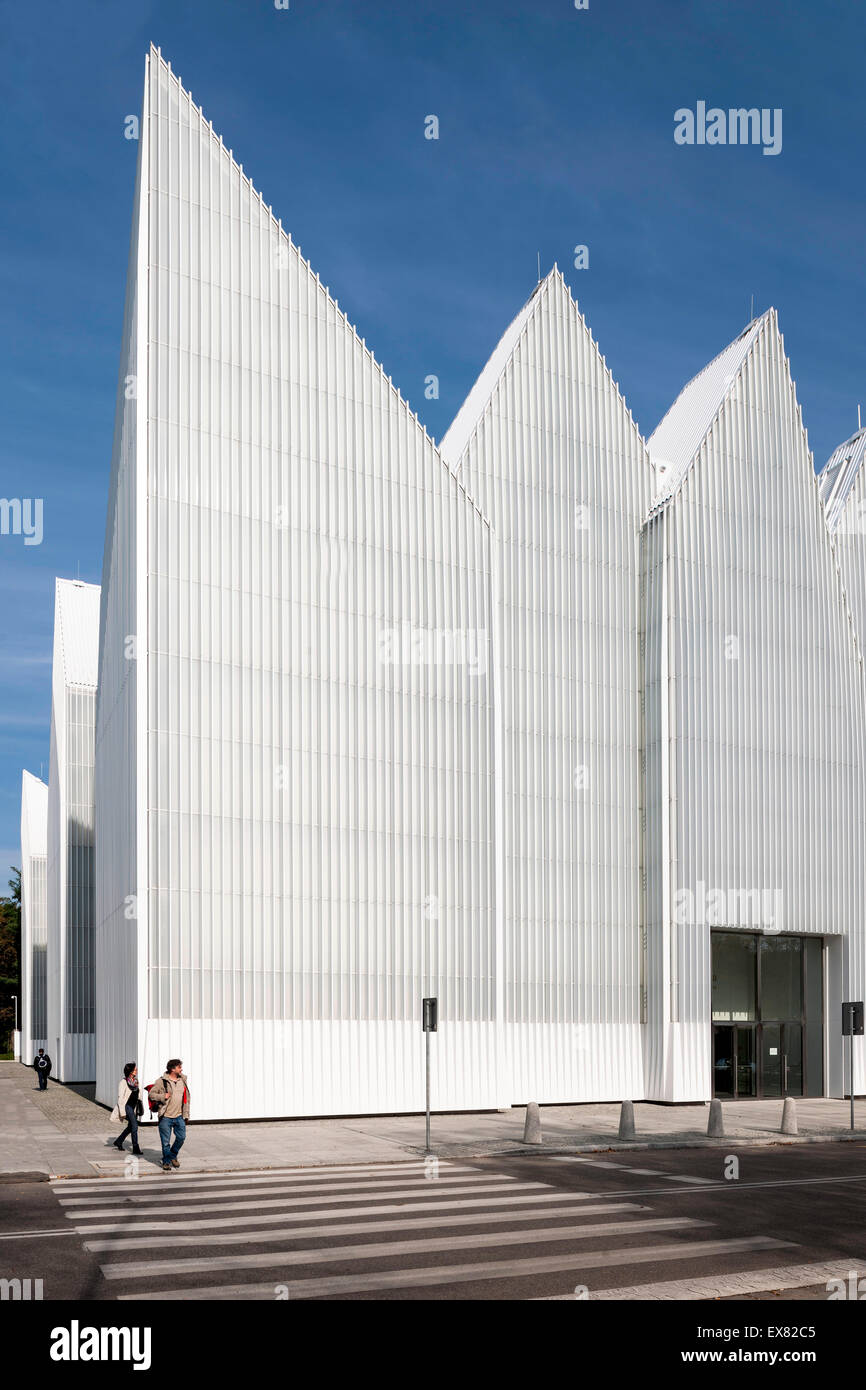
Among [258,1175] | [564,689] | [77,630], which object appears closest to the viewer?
[258,1175]

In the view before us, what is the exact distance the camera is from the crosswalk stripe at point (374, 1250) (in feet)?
37.0

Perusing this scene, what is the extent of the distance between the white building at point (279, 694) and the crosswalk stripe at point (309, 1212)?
1216 centimetres

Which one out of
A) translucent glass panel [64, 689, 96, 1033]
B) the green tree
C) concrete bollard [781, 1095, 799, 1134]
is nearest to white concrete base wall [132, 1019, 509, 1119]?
concrete bollard [781, 1095, 799, 1134]

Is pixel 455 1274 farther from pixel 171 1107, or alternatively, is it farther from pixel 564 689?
pixel 564 689

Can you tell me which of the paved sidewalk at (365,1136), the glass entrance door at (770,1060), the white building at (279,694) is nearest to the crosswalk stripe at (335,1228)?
the paved sidewalk at (365,1136)

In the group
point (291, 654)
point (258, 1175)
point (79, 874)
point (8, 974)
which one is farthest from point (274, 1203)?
point (8, 974)

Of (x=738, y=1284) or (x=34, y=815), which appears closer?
(x=738, y=1284)

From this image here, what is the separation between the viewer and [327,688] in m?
30.6

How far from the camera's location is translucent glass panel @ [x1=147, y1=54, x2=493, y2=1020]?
28422mm

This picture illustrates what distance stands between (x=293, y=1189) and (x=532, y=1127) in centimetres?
734

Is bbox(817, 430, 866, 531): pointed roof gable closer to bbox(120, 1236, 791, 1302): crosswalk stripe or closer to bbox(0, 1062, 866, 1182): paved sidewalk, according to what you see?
bbox(0, 1062, 866, 1182): paved sidewalk

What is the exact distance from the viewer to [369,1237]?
42.4ft

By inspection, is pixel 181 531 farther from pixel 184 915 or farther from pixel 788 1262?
pixel 788 1262

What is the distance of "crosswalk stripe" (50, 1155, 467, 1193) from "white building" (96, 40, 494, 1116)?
7.95 metres
